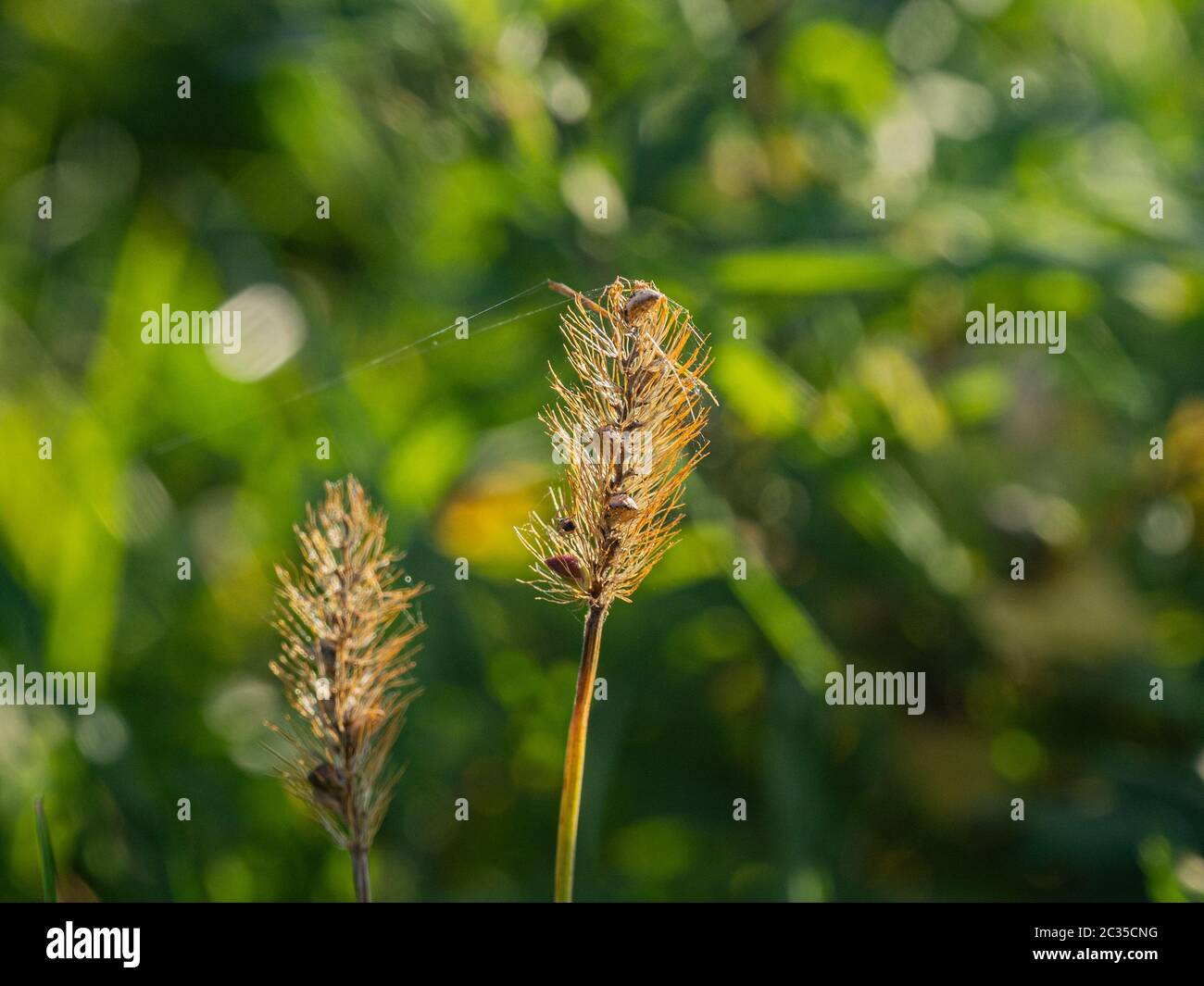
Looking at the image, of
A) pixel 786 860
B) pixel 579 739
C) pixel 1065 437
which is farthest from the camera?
pixel 1065 437

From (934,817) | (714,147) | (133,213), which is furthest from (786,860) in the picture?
(133,213)

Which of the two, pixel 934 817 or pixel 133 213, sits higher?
pixel 133 213

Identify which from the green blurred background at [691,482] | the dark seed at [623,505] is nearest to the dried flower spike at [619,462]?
the dark seed at [623,505]

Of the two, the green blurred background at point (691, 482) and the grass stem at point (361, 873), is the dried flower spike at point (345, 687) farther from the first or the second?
the green blurred background at point (691, 482)

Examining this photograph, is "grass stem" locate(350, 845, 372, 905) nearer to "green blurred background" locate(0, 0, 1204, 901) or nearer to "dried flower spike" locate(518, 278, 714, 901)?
"dried flower spike" locate(518, 278, 714, 901)

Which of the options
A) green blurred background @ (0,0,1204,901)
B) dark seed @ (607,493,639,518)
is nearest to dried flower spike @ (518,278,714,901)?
dark seed @ (607,493,639,518)

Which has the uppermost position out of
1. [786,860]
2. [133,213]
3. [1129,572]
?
[133,213]
